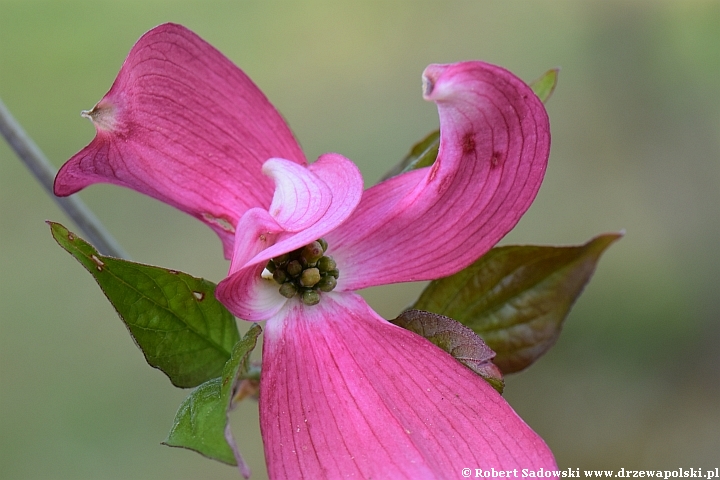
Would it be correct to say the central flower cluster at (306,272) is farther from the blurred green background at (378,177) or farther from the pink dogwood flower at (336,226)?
the blurred green background at (378,177)

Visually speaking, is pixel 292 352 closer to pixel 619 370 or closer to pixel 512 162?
pixel 512 162

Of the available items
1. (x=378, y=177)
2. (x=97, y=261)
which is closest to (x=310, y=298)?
(x=97, y=261)

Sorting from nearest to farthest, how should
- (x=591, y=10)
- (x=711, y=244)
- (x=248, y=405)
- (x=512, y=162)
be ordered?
(x=512, y=162)
(x=248, y=405)
(x=711, y=244)
(x=591, y=10)

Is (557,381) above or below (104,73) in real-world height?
below

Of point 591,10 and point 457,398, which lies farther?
point 591,10

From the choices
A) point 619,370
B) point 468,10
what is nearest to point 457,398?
point 619,370

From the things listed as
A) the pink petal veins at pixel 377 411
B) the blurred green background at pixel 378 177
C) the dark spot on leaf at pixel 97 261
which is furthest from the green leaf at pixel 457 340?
the blurred green background at pixel 378 177
